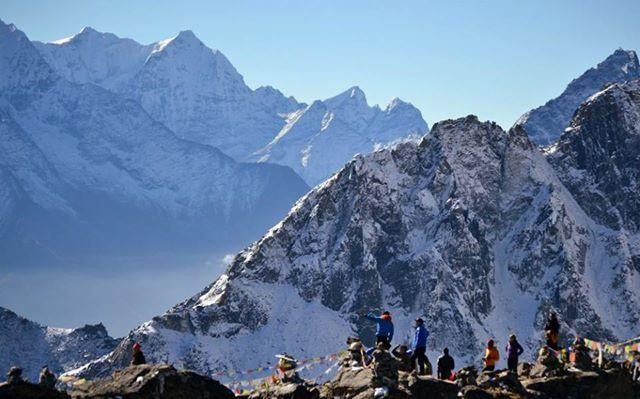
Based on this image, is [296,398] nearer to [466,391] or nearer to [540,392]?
[466,391]

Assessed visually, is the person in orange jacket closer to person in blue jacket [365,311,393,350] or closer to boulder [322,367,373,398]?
person in blue jacket [365,311,393,350]

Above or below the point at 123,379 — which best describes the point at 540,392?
below

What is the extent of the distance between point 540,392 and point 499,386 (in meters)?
2.25

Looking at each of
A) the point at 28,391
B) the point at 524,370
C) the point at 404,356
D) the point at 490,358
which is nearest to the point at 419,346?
Answer: the point at 404,356

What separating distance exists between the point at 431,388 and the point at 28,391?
644 inches

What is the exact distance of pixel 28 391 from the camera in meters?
49.8

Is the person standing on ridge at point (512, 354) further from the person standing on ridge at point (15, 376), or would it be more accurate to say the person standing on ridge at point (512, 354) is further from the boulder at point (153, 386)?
the person standing on ridge at point (15, 376)

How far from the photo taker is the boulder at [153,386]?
5266 centimetres

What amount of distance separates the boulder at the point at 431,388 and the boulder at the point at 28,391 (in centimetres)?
1424

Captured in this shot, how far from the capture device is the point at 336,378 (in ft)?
185

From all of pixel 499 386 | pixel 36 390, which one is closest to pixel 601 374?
pixel 499 386

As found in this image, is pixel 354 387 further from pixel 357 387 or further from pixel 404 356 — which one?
pixel 404 356

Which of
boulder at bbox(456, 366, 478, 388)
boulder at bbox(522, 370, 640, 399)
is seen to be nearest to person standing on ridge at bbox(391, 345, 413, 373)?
boulder at bbox(456, 366, 478, 388)

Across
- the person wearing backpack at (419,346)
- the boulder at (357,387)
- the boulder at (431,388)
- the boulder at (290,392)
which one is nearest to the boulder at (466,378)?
the boulder at (431,388)
